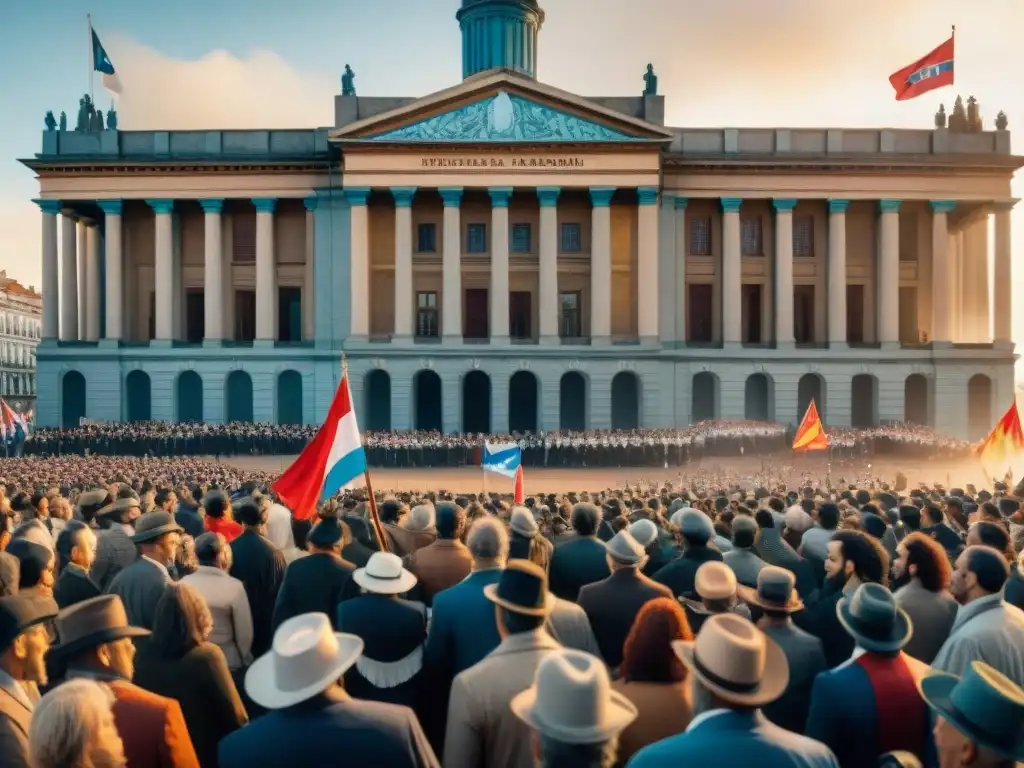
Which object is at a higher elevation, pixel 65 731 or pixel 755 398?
pixel 755 398

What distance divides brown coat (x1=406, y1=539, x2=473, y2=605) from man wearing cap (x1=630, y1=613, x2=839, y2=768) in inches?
154

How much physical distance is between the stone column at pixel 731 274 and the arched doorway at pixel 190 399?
28196mm

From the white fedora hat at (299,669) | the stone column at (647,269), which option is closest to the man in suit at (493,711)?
the white fedora hat at (299,669)

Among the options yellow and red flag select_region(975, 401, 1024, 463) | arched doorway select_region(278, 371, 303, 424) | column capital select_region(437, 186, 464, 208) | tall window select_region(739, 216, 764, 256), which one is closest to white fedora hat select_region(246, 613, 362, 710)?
yellow and red flag select_region(975, 401, 1024, 463)

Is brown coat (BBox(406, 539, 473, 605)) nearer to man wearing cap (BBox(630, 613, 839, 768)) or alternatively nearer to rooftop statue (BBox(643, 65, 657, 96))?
man wearing cap (BBox(630, 613, 839, 768))

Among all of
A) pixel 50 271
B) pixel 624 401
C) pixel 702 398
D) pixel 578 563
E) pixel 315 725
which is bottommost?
pixel 578 563

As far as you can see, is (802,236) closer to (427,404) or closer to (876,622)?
(427,404)

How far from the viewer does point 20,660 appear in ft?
14.2

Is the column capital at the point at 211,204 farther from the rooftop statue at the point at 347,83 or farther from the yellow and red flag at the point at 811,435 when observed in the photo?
the yellow and red flag at the point at 811,435

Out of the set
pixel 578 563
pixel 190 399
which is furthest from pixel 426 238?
pixel 578 563

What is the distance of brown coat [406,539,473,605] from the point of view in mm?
7254

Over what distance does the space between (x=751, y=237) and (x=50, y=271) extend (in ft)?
124

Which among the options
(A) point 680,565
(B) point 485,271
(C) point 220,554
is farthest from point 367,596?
(B) point 485,271

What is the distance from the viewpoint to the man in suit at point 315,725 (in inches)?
141
